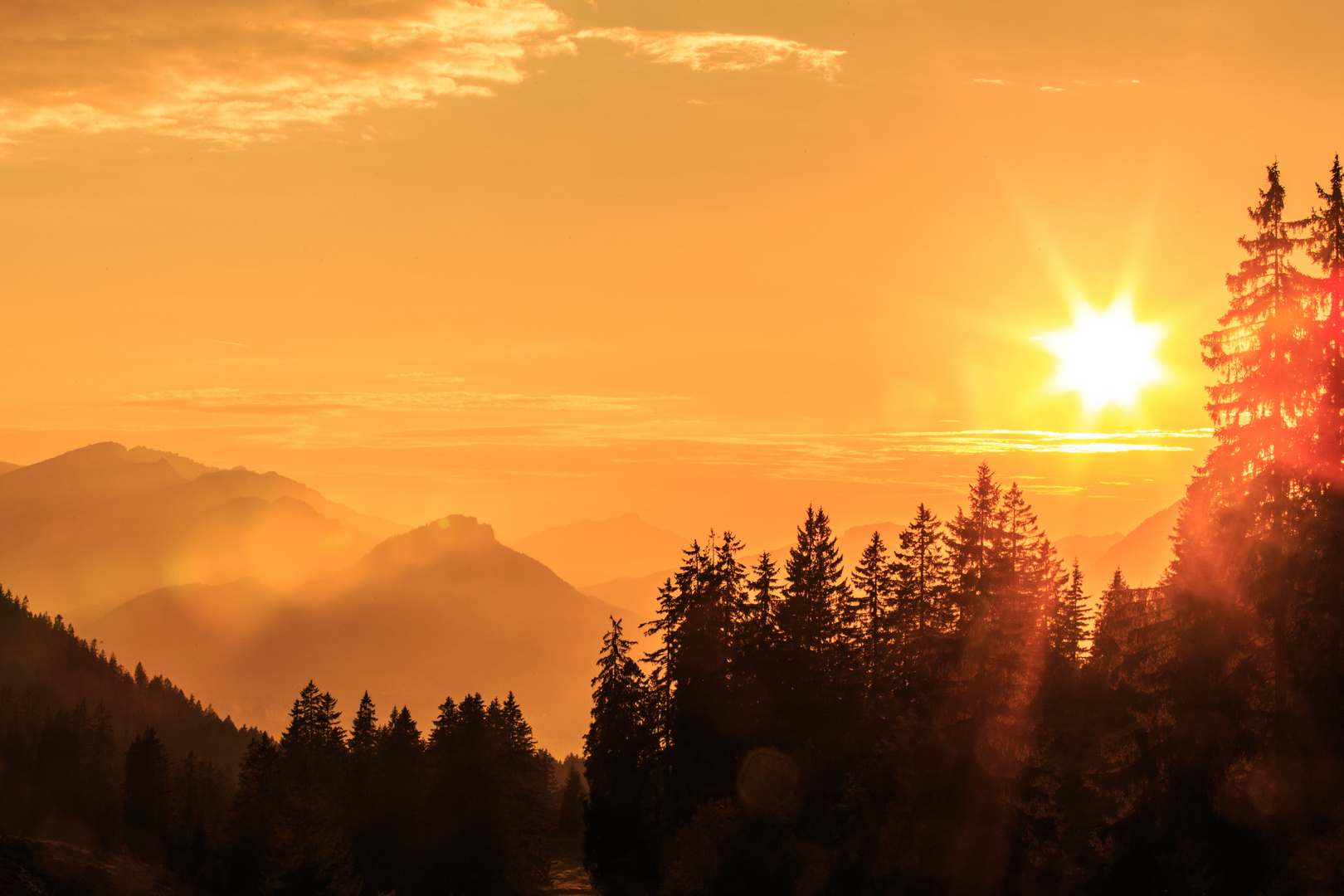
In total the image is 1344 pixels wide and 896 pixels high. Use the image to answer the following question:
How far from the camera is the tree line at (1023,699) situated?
3141cm

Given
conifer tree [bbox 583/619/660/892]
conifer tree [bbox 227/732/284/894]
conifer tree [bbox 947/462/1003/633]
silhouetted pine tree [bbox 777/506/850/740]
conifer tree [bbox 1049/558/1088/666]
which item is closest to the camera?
conifer tree [bbox 947/462/1003/633]

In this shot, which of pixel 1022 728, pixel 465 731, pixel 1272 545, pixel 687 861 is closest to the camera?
pixel 1272 545

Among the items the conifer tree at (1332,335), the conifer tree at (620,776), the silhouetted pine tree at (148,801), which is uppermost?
the conifer tree at (1332,335)

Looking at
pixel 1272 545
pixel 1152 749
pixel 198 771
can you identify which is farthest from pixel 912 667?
pixel 198 771

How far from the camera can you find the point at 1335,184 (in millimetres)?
31984

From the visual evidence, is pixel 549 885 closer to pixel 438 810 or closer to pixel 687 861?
pixel 438 810

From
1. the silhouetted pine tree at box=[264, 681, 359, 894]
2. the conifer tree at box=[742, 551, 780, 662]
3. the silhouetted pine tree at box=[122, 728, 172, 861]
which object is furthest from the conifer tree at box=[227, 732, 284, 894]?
the silhouetted pine tree at box=[122, 728, 172, 861]

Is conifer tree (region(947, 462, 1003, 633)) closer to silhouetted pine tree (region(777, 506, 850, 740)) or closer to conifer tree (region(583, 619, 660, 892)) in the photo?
silhouetted pine tree (region(777, 506, 850, 740))

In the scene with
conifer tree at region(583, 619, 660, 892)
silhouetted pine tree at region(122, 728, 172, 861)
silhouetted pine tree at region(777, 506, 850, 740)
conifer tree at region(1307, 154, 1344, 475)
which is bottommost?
Result: silhouetted pine tree at region(122, 728, 172, 861)

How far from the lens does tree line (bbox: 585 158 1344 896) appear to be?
103 ft

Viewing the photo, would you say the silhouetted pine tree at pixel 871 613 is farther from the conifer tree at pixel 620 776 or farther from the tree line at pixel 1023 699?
the conifer tree at pixel 620 776

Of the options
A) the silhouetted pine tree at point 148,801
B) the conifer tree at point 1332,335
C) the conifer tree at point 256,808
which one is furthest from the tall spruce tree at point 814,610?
the silhouetted pine tree at point 148,801

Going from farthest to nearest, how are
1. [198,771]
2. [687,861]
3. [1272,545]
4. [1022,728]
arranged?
1. [198,771]
2. [687,861]
3. [1022,728]
4. [1272,545]

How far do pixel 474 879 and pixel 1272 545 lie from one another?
55237mm
